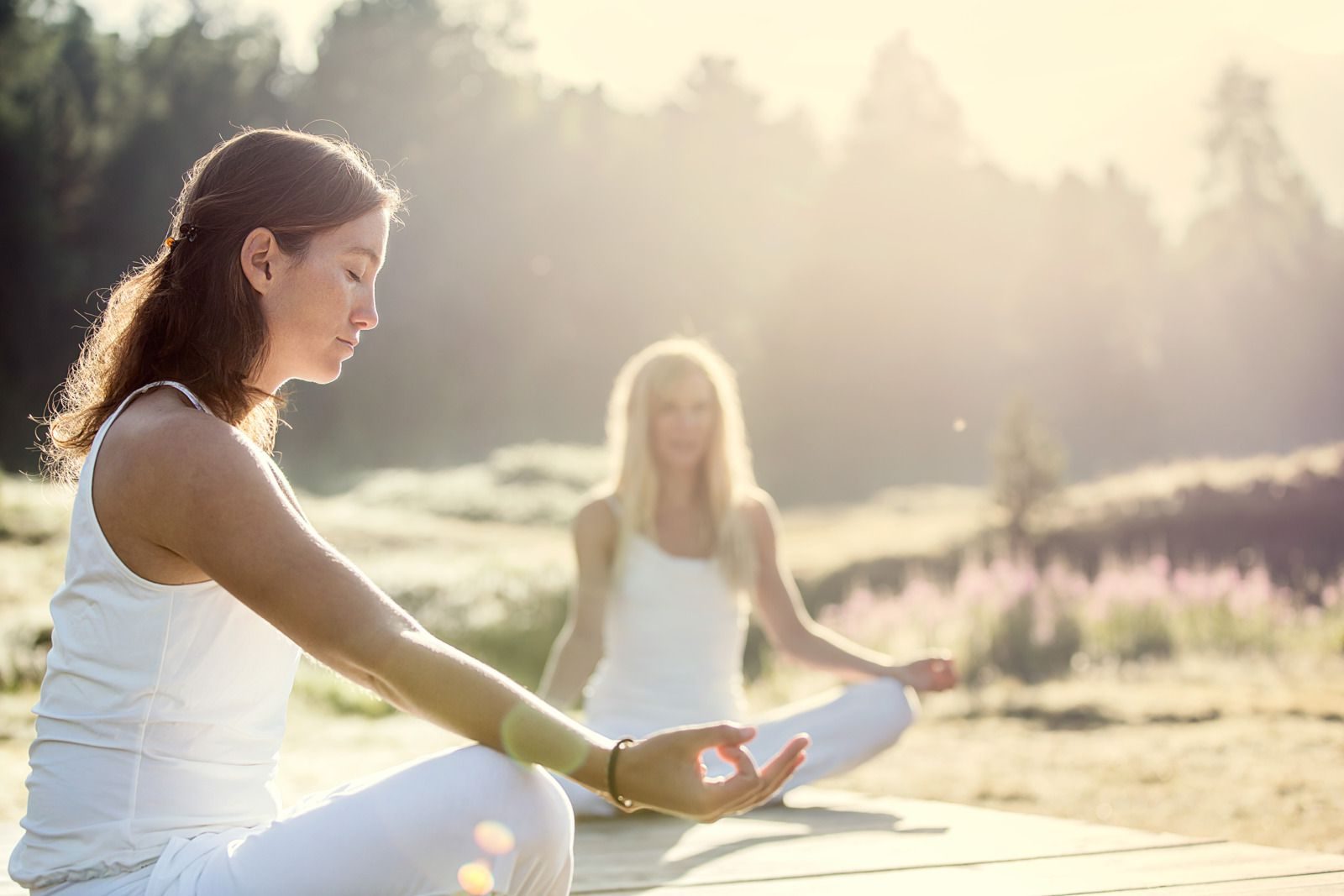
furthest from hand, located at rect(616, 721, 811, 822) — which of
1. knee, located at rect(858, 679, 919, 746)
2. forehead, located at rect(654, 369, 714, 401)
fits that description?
forehead, located at rect(654, 369, 714, 401)

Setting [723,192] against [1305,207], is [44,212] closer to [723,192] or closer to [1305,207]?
[723,192]

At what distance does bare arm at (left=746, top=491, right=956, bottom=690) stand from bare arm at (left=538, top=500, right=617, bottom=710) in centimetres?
49

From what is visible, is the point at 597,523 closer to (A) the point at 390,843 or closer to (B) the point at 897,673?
(B) the point at 897,673

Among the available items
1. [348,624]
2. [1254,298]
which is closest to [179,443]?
[348,624]

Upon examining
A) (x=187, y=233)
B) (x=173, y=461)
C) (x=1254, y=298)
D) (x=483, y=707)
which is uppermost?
(x=1254, y=298)

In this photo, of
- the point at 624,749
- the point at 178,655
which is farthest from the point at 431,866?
the point at 178,655

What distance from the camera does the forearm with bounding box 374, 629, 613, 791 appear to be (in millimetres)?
1495

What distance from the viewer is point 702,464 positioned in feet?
14.1

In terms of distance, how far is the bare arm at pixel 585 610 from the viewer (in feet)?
→ 12.6

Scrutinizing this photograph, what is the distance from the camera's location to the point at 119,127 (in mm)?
28234

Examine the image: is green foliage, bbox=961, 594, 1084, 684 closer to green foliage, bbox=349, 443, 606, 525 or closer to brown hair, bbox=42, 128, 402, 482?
brown hair, bbox=42, 128, 402, 482

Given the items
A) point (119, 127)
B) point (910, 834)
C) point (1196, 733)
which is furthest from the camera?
point (119, 127)

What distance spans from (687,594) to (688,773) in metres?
2.57

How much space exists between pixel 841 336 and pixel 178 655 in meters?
29.6
